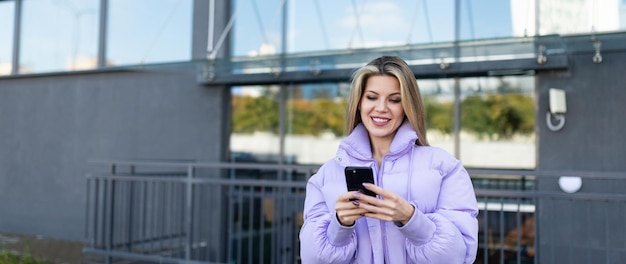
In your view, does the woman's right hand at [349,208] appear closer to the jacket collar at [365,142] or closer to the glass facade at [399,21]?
the jacket collar at [365,142]

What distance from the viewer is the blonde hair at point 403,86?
1.68 metres

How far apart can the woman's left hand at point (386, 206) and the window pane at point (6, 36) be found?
9.16 meters

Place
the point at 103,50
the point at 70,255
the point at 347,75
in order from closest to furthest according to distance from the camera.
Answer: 1. the point at 347,75
2. the point at 70,255
3. the point at 103,50

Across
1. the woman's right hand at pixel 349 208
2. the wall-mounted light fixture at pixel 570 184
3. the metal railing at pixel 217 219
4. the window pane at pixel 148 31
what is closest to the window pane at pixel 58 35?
the window pane at pixel 148 31

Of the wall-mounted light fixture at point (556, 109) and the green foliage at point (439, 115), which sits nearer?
the wall-mounted light fixture at point (556, 109)

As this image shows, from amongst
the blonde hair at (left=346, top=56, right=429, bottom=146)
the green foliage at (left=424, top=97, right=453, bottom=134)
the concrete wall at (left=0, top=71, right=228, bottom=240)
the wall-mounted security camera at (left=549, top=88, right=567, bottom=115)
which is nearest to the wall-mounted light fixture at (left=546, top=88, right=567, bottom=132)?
the wall-mounted security camera at (left=549, top=88, right=567, bottom=115)

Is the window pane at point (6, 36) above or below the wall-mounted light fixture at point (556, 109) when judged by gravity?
above

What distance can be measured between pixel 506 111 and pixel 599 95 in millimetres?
2140

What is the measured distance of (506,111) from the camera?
755 cm

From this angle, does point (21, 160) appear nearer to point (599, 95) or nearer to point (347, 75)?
point (347, 75)

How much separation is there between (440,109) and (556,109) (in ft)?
6.99

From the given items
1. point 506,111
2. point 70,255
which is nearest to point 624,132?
point 506,111

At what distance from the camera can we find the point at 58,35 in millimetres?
8734

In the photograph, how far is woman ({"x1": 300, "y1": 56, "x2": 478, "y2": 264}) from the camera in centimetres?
155
